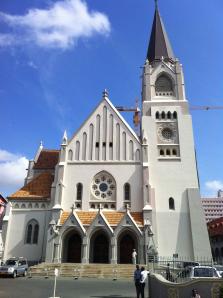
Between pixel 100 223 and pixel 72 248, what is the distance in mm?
4786

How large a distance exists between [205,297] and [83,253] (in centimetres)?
2162

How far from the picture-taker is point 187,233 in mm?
31391

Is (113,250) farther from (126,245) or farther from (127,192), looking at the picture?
(127,192)

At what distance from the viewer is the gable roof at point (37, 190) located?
1330 inches

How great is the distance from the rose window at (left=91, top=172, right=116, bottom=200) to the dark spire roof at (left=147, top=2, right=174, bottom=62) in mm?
20527

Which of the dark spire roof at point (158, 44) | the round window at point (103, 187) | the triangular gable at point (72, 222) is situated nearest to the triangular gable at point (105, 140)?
the round window at point (103, 187)

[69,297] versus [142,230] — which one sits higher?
[142,230]

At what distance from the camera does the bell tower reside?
31.1 metres

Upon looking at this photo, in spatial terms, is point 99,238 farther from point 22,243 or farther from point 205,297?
point 205,297

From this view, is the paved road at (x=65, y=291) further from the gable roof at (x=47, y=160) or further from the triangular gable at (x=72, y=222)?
the gable roof at (x=47, y=160)

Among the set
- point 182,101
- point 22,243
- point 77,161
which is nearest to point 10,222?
point 22,243

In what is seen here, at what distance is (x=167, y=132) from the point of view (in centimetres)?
3753

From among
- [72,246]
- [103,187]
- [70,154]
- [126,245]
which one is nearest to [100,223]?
[126,245]

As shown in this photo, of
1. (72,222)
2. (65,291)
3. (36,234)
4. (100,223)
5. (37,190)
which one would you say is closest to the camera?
(65,291)
